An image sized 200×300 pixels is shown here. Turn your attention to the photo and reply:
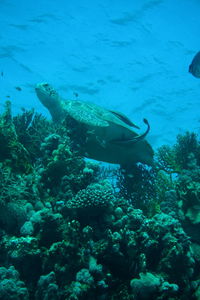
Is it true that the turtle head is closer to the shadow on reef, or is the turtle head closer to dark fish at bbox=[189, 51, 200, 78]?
the shadow on reef

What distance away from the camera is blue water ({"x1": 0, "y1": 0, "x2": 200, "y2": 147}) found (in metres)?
19.8

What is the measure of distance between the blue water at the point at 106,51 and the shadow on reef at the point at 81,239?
45.8ft

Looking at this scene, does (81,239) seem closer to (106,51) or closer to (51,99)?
(51,99)

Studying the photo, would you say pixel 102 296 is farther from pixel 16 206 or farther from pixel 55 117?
pixel 55 117

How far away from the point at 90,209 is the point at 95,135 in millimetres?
4244

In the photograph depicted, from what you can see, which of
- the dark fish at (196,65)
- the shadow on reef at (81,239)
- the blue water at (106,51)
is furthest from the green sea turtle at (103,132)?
the blue water at (106,51)

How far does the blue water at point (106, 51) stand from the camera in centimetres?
1978

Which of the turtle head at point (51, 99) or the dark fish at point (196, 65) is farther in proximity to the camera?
the turtle head at point (51, 99)

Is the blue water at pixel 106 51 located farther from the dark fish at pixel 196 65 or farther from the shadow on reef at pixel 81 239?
the dark fish at pixel 196 65

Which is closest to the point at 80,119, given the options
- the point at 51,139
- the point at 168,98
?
the point at 51,139

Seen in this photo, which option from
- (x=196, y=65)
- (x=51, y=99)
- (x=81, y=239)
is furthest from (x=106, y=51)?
A: (x=81, y=239)

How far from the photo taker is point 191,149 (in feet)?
33.9

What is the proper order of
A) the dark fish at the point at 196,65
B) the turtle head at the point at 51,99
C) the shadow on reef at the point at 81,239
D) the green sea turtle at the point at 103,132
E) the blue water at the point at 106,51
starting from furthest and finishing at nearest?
the blue water at the point at 106,51, the turtle head at the point at 51,99, the green sea turtle at the point at 103,132, the dark fish at the point at 196,65, the shadow on reef at the point at 81,239

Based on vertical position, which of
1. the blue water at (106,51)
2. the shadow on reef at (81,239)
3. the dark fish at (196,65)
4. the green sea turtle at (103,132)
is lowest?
the shadow on reef at (81,239)
